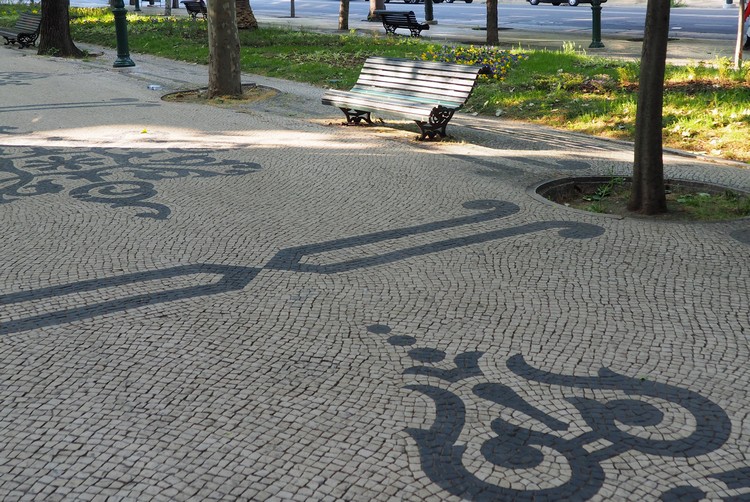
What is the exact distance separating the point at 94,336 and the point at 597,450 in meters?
2.96

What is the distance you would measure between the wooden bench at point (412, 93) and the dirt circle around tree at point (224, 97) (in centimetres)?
243

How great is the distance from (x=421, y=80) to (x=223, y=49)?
4001 mm

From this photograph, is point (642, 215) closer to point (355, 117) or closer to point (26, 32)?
point (355, 117)

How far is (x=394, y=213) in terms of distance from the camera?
7855mm

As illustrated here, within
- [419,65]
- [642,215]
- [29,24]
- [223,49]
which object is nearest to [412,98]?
[419,65]

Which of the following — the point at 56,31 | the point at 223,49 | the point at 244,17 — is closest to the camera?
the point at 223,49

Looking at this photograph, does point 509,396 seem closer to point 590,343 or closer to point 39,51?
point 590,343

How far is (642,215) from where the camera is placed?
7.85 m

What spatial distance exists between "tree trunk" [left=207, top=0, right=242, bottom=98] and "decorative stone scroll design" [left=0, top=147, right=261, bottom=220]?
397cm

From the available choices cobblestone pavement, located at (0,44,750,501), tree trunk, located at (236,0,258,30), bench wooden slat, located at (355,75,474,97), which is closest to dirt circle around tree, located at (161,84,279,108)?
bench wooden slat, located at (355,75,474,97)

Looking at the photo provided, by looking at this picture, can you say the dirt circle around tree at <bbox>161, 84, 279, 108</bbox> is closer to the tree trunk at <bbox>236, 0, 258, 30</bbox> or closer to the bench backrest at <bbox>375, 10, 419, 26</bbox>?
the tree trunk at <bbox>236, 0, 258, 30</bbox>

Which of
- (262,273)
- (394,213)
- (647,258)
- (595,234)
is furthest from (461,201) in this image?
(262,273)

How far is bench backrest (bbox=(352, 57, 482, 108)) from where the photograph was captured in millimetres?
11016

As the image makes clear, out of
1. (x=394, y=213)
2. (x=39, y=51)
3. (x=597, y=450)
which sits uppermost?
(x=39, y=51)
